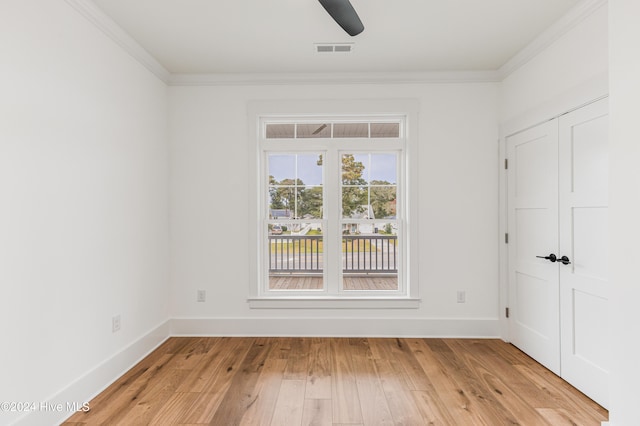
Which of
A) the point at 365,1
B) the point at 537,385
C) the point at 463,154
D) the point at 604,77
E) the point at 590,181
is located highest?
the point at 365,1

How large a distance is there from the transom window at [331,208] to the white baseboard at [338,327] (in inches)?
11.7

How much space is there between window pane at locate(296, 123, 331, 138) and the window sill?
5.80ft

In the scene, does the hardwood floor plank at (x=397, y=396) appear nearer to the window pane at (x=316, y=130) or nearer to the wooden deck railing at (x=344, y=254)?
the wooden deck railing at (x=344, y=254)

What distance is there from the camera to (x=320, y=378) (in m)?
2.73

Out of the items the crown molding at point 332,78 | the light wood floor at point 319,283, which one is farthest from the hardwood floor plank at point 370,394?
the crown molding at point 332,78

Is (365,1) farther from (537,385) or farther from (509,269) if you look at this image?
(537,385)

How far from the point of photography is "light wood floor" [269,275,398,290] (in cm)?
385

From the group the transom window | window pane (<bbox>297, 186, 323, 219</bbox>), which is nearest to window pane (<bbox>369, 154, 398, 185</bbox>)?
the transom window

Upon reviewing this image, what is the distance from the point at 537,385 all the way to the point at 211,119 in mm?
3794

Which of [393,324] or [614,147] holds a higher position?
[614,147]

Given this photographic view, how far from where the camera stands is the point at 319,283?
12.6 feet

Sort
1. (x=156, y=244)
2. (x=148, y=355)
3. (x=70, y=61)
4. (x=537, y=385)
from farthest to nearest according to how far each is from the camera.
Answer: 1. (x=156, y=244)
2. (x=148, y=355)
3. (x=537, y=385)
4. (x=70, y=61)

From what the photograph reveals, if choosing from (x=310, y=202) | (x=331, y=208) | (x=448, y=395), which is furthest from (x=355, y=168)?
(x=448, y=395)

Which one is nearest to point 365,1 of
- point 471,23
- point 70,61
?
point 471,23
